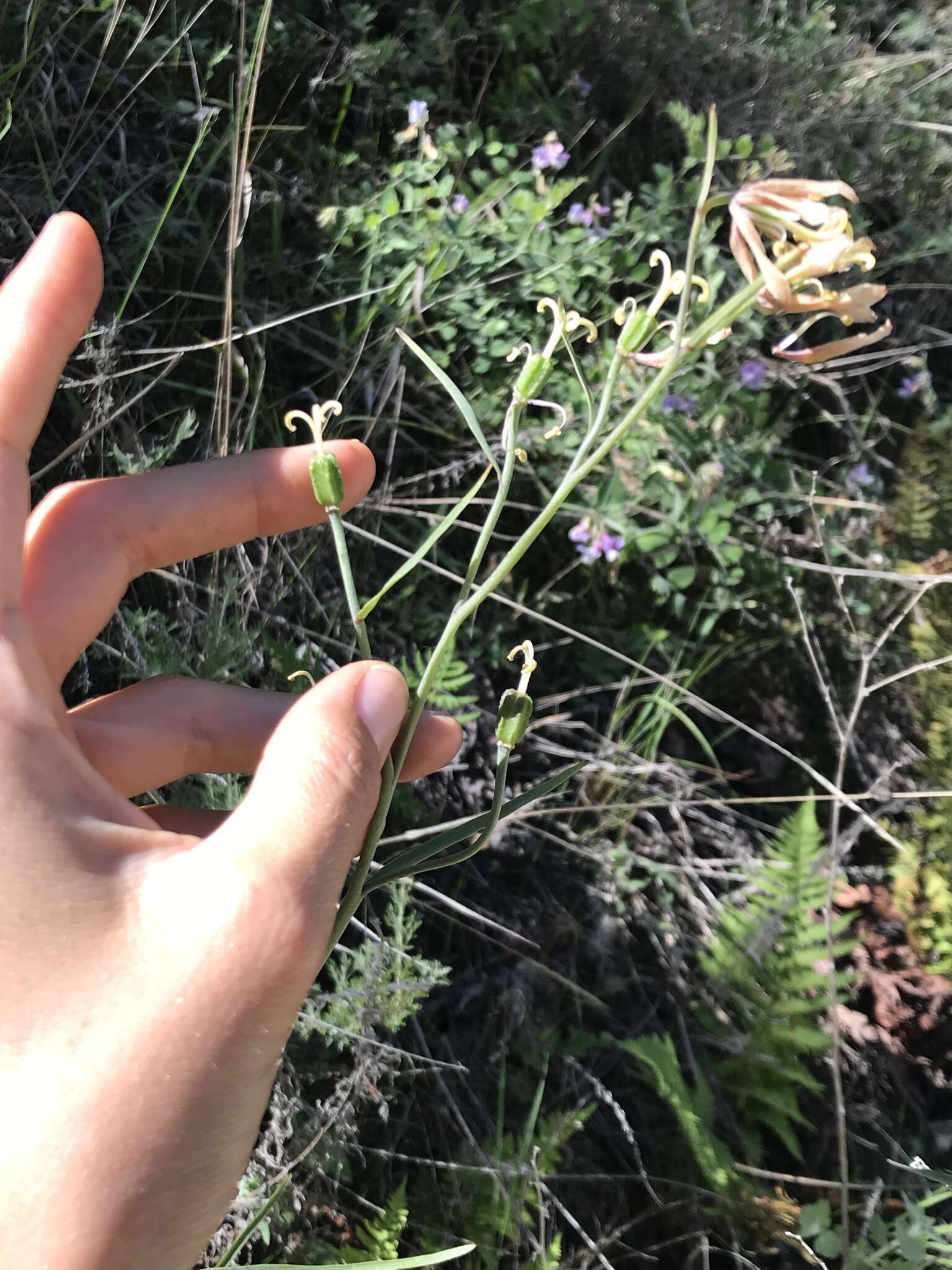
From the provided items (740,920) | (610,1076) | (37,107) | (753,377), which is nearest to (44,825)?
(610,1076)

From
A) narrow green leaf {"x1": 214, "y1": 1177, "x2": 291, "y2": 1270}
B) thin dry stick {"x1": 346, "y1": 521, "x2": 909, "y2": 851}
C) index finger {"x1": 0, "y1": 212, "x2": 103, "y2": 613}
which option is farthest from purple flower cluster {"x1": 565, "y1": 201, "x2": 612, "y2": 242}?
narrow green leaf {"x1": 214, "y1": 1177, "x2": 291, "y2": 1270}

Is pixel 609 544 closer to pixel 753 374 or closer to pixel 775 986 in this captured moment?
pixel 753 374

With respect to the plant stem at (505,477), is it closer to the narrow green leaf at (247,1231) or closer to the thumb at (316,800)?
the thumb at (316,800)

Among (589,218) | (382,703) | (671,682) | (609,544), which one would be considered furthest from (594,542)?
(382,703)

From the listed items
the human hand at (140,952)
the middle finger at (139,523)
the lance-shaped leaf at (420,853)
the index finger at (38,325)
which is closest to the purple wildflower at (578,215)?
the middle finger at (139,523)

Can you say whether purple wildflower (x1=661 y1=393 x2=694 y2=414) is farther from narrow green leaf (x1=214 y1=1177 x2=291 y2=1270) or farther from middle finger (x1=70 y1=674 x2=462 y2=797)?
narrow green leaf (x1=214 y1=1177 x2=291 y2=1270)
